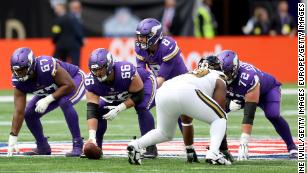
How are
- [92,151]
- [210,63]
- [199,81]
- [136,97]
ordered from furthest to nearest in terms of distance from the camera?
[136,97] < [92,151] < [210,63] < [199,81]

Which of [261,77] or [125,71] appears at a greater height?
[125,71]

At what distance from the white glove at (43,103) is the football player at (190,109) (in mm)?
1778

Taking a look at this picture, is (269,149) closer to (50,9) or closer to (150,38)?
(150,38)

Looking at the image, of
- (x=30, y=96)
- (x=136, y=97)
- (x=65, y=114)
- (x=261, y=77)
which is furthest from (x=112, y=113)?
(x=30, y=96)

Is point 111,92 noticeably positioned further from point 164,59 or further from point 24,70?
point 164,59

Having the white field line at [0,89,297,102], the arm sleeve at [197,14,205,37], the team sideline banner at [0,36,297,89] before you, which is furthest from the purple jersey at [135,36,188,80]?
the arm sleeve at [197,14,205,37]

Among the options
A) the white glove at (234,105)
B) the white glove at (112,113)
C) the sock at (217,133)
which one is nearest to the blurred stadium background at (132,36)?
the white glove at (234,105)

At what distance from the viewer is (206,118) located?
12031mm

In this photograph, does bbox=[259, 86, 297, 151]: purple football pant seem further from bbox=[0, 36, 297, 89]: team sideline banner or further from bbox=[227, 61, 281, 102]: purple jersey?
bbox=[0, 36, 297, 89]: team sideline banner

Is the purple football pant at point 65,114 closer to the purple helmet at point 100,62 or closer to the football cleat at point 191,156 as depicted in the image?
the purple helmet at point 100,62

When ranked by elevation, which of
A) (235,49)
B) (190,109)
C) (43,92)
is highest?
(190,109)

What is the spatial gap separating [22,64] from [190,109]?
2.43 metres

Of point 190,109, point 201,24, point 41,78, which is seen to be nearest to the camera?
point 190,109

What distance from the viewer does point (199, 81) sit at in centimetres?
1218
